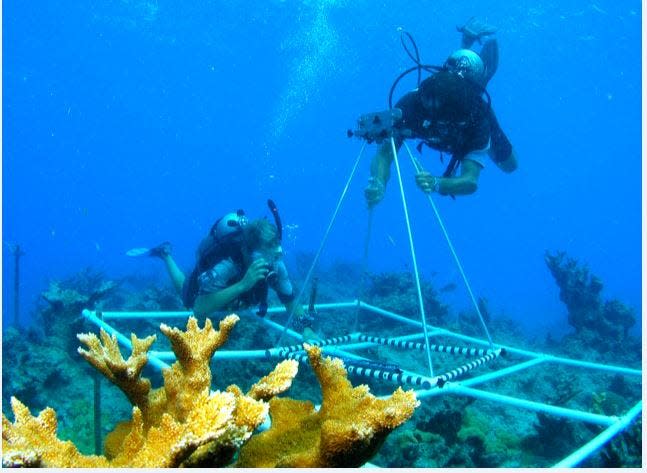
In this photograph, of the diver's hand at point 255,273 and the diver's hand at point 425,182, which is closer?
the diver's hand at point 425,182

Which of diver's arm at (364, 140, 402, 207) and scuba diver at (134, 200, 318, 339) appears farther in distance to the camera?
scuba diver at (134, 200, 318, 339)

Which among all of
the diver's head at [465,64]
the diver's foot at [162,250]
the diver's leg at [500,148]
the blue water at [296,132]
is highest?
the blue water at [296,132]

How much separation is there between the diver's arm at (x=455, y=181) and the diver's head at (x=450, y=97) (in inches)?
22.1

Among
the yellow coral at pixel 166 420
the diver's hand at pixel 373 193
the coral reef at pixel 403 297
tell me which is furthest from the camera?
the coral reef at pixel 403 297

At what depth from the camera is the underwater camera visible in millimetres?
4678

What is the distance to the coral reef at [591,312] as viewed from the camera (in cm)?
1073

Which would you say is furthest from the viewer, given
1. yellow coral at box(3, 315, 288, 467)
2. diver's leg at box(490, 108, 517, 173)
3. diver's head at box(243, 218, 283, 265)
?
diver's head at box(243, 218, 283, 265)

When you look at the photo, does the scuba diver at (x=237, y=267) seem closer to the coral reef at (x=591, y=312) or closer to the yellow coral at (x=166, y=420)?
the yellow coral at (x=166, y=420)

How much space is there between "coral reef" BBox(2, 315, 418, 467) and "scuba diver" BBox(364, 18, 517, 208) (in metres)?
3.04

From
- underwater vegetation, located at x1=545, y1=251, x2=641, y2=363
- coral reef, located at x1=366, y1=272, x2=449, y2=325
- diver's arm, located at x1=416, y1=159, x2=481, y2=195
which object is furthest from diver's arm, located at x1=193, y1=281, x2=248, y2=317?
underwater vegetation, located at x1=545, y1=251, x2=641, y2=363

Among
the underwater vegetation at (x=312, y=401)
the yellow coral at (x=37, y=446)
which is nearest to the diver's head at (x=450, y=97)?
the underwater vegetation at (x=312, y=401)

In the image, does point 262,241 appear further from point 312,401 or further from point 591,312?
point 591,312

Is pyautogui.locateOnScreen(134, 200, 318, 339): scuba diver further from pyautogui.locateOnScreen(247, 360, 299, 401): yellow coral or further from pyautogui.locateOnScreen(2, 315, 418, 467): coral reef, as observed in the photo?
pyautogui.locateOnScreen(247, 360, 299, 401): yellow coral

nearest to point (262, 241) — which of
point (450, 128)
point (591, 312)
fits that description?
point (450, 128)
